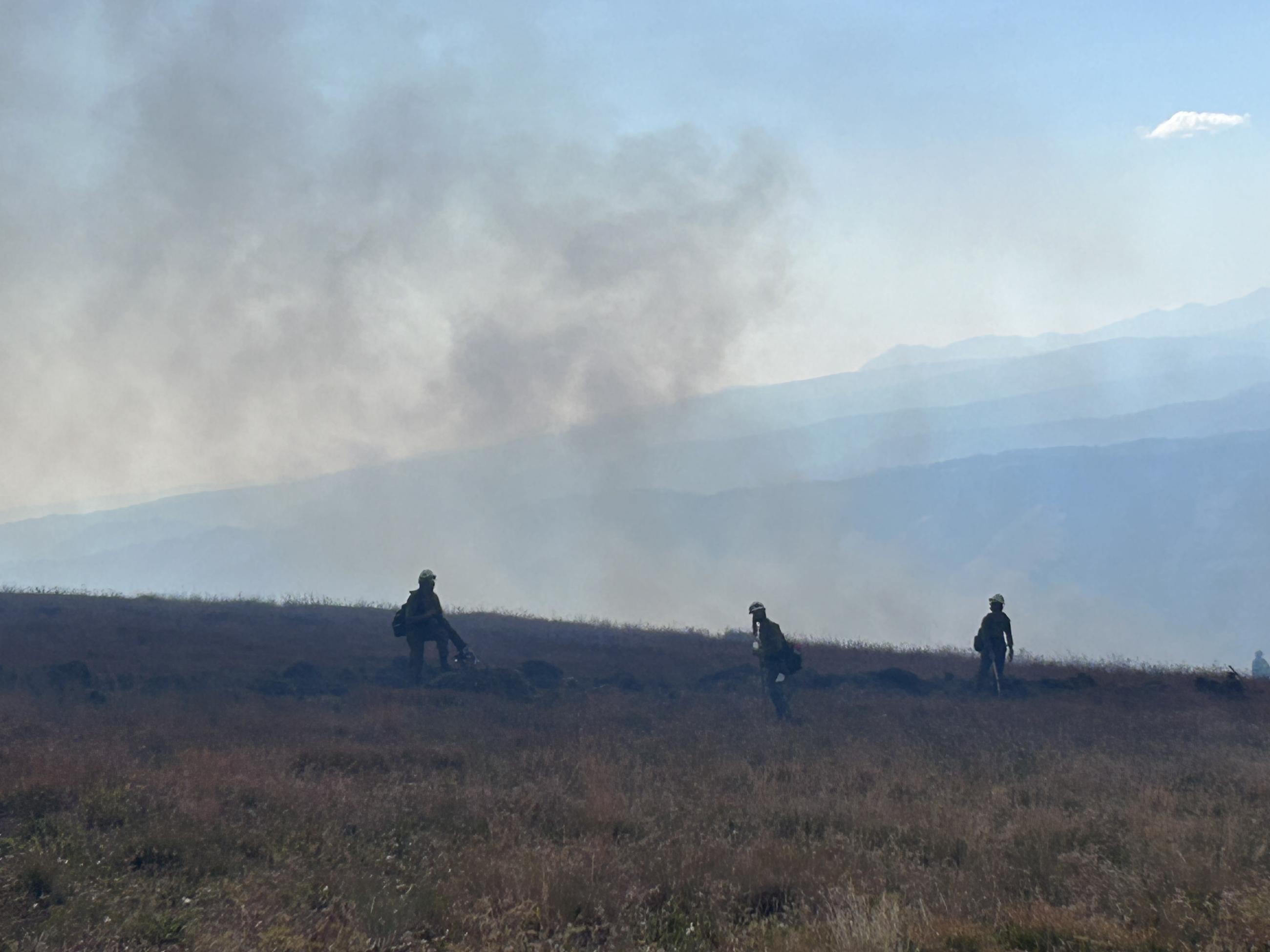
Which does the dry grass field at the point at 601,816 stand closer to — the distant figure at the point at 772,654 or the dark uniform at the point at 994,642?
the distant figure at the point at 772,654

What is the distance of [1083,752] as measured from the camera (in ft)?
41.3

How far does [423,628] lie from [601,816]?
32.3 feet

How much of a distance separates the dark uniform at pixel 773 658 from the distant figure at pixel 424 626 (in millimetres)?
5236

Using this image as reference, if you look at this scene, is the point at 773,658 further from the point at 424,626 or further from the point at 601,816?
the point at 601,816

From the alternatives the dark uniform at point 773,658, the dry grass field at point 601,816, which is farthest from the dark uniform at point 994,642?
the dark uniform at point 773,658

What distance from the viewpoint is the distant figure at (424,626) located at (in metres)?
17.7

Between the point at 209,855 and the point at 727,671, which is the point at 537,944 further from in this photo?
the point at 727,671

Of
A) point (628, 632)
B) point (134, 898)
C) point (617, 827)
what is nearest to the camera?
point (134, 898)

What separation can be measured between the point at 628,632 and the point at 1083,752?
55.0 feet

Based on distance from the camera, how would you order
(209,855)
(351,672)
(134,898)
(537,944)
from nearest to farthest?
(537,944) → (134,898) → (209,855) → (351,672)

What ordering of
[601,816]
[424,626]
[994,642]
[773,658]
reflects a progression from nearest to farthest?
1. [601,816]
2. [773,658]
3. [424,626]
4. [994,642]

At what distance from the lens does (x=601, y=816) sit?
8.66m

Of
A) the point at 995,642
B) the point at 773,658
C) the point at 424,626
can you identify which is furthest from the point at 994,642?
the point at 424,626

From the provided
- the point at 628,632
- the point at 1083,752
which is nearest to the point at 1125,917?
the point at 1083,752
